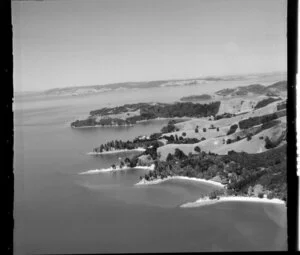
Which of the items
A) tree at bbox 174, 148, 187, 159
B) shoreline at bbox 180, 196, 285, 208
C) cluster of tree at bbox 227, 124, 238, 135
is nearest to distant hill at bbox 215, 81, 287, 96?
cluster of tree at bbox 227, 124, 238, 135

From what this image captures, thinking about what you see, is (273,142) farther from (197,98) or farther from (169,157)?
(169,157)

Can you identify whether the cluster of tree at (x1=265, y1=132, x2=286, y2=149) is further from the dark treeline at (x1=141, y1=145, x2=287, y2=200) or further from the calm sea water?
the calm sea water

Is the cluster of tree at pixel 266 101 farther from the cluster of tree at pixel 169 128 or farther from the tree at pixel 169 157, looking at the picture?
the tree at pixel 169 157

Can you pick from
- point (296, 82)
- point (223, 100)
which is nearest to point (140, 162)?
point (223, 100)

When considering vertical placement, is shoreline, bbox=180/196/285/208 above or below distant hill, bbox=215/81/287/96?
below

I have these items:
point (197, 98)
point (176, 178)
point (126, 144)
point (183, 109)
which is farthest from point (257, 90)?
point (126, 144)

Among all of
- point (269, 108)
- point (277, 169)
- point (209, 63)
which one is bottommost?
point (277, 169)
